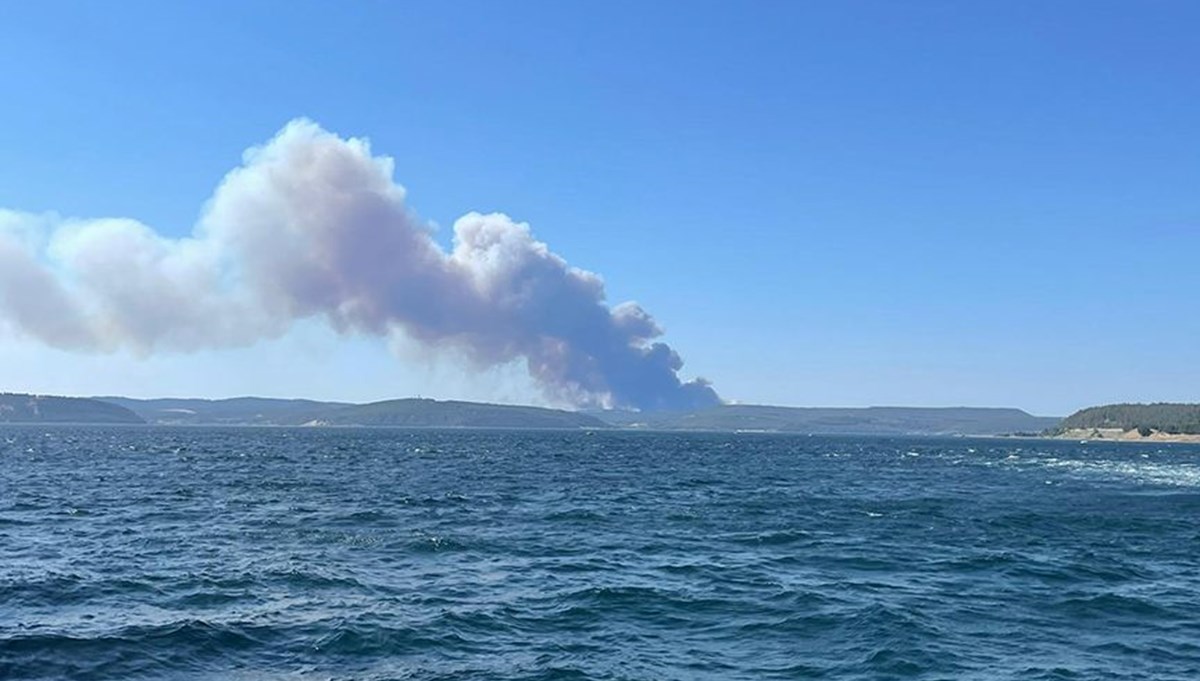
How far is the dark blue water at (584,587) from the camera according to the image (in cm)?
2748

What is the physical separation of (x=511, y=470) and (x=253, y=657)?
89.8 m

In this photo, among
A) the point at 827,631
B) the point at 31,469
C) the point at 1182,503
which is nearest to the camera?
the point at 827,631

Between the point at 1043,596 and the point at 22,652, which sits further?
the point at 1043,596

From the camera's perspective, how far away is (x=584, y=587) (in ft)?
125

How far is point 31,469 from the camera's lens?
Answer: 109m

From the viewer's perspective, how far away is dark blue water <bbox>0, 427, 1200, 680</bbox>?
2748cm

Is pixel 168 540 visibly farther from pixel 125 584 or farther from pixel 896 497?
pixel 896 497

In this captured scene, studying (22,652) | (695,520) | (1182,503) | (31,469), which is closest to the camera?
(22,652)

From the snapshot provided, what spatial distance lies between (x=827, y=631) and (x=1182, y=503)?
6592 cm

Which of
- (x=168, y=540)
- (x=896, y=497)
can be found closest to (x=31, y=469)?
(x=168, y=540)

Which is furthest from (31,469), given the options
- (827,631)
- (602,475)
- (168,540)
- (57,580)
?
(827,631)

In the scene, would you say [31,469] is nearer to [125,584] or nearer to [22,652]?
[125,584]

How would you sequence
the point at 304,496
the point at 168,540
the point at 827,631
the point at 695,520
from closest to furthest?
1. the point at 827,631
2. the point at 168,540
3. the point at 695,520
4. the point at 304,496

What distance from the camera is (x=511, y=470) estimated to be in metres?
116
